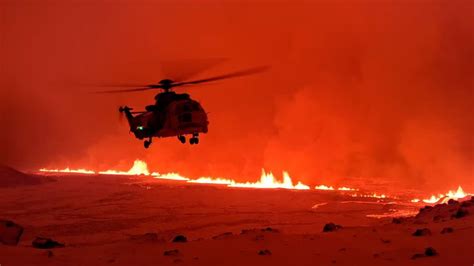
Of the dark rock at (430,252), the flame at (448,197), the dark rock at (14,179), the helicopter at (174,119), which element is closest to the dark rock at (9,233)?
the helicopter at (174,119)

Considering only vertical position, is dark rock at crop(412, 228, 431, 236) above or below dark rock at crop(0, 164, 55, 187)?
below

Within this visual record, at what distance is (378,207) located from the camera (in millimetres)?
62219

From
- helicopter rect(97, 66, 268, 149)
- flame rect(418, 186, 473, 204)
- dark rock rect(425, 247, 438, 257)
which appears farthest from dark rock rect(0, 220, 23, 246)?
flame rect(418, 186, 473, 204)

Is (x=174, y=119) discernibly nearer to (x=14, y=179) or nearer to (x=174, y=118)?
(x=174, y=118)

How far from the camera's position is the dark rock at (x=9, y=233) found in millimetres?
18141

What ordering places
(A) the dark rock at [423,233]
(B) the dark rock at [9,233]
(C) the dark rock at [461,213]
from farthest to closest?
(C) the dark rock at [461,213] < (B) the dark rock at [9,233] < (A) the dark rock at [423,233]

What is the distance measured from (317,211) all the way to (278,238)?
3896cm

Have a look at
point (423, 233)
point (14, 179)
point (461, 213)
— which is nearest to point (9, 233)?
point (423, 233)

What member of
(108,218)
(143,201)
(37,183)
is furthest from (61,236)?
(37,183)

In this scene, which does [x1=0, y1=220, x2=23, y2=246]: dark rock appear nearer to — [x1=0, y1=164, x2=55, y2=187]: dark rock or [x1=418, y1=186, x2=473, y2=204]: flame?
[x1=418, y1=186, x2=473, y2=204]: flame

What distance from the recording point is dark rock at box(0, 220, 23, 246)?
18141 mm

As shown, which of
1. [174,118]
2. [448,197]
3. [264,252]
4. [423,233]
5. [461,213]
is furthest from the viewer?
[448,197]

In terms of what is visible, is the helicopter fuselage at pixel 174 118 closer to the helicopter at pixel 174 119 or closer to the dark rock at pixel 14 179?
the helicopter at pixel 174 119

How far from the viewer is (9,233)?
18.5 m
